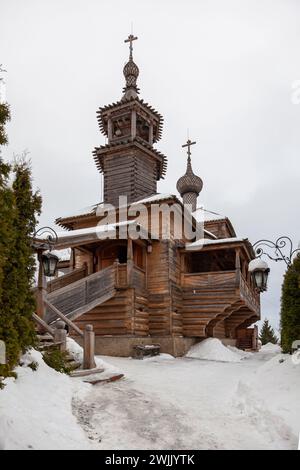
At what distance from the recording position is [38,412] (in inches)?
197

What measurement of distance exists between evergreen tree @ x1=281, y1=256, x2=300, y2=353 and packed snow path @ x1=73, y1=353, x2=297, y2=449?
1.76 metres

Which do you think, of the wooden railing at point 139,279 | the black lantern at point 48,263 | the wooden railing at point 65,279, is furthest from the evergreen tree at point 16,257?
the wooden railing at point 65,279

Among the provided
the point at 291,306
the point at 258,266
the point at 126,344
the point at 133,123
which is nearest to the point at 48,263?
the point at 258,266

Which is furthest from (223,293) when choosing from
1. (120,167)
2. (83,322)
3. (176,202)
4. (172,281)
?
(120,167)

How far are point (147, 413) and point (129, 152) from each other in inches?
621

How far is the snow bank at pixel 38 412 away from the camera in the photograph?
4082 millimetres

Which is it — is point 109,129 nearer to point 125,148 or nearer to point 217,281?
point 125,148

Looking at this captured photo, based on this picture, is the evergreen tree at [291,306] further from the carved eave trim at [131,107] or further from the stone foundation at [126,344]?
the carved eave trim at [131,107]

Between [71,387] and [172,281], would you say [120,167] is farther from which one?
[71,387]

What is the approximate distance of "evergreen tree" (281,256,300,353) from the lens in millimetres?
8617

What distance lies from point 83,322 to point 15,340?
34.5 feet

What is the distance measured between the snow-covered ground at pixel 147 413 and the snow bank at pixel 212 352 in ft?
24.3

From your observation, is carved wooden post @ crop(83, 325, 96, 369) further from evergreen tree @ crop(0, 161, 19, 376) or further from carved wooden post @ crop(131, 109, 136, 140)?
carved wooden post @ crop(131, 109, 136, 140)

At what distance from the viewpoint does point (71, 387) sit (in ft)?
22.3
